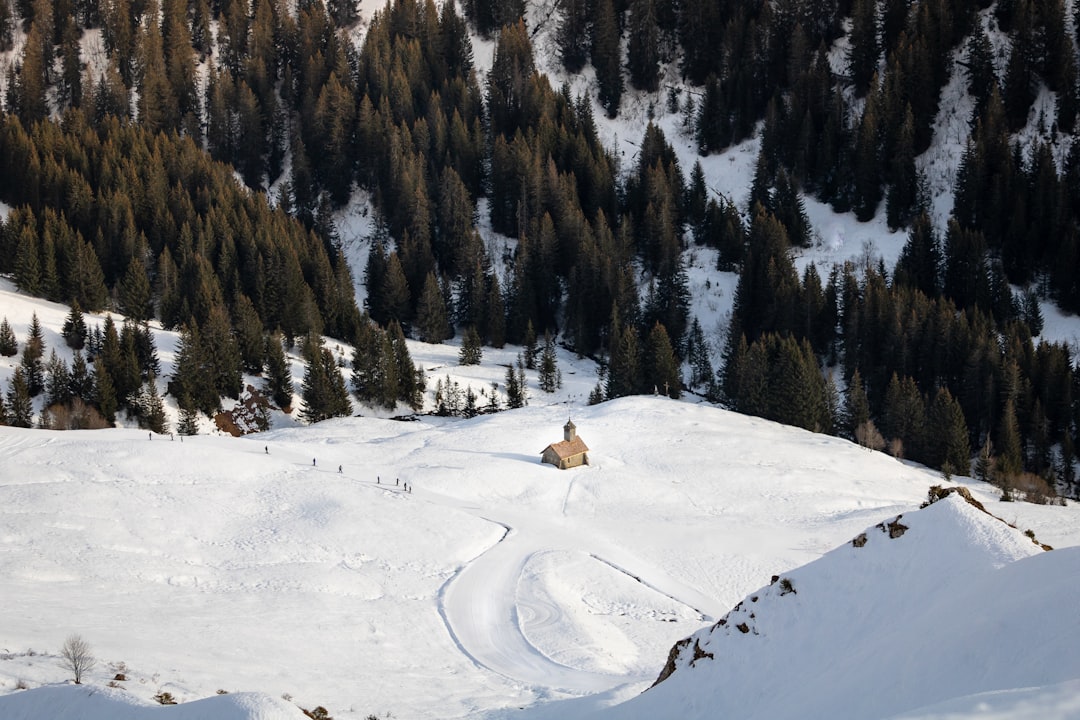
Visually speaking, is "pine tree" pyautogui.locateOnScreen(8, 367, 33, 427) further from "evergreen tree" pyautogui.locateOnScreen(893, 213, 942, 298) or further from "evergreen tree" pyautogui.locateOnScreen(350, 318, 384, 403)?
"evergreen tree" pyautogui.locateOnScreen(893, 213, 942, 298)

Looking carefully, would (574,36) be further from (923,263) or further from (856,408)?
(856,408)

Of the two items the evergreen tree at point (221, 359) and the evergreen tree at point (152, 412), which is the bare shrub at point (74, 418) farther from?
the evergreen tree at point (221, 359)

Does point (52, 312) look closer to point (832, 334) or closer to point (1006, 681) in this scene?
point (832, 334)

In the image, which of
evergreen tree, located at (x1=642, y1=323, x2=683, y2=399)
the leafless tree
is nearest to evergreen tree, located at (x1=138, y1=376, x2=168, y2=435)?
the leafless tree

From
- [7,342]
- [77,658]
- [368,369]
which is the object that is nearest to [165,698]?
[77,658]

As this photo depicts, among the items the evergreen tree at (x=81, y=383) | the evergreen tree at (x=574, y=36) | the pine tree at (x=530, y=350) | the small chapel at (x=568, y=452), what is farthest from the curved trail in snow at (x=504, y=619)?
the evergreen tree at (x=574, y=36)

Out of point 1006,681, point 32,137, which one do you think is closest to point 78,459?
point 1006,681
